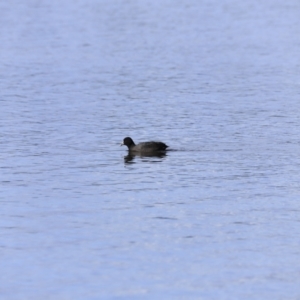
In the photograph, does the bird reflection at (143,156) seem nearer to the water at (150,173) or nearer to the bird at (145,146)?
the bird at (145,146)

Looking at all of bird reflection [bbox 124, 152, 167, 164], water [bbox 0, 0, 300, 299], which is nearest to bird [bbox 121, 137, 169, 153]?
bird reflection [bbox 124, 152, 167, 164]

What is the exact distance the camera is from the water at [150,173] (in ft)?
61.6

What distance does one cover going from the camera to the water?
61.6 feet

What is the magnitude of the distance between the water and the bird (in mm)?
492

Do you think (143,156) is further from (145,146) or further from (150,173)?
(150,173)

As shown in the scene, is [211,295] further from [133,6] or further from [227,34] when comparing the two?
[133,6]

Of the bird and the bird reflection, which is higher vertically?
the bird

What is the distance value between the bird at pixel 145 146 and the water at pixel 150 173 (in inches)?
19.4

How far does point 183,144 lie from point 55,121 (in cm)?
691

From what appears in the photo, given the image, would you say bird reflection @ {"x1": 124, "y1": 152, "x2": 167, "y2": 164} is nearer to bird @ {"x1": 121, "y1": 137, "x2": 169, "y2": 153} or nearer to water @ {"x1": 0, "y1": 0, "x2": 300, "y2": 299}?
bird @ {"x1": 121, "y1": 137, "x2": 169, "y2": 153}

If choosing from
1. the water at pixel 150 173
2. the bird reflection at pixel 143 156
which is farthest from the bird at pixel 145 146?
the water at pixel 150 173

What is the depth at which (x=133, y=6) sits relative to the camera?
96250 mm

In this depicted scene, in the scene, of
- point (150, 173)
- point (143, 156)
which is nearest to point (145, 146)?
point (143, 156)

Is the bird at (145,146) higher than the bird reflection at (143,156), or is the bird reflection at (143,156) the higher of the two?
the bird at (145,146)
